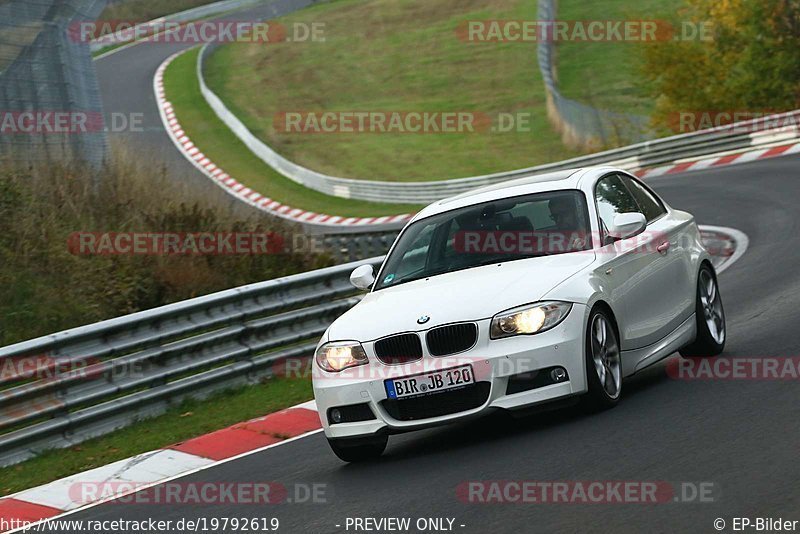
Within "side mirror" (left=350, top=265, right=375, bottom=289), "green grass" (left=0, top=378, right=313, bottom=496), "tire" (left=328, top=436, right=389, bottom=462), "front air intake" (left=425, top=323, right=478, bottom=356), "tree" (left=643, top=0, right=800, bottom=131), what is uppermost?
"tree" (left=643, top=0, right=800, bottom=131)

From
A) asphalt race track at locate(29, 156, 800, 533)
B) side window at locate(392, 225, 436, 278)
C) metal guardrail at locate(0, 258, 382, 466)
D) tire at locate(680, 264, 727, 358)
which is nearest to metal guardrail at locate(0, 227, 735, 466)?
metal guardrail at locate(0, 258, 382, 466)

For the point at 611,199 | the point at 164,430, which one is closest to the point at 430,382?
the point at 611,199

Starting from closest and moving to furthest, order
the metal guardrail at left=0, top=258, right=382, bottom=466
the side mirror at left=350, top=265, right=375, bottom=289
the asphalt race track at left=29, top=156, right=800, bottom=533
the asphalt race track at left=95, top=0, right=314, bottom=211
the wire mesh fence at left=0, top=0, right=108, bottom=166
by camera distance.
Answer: the asphalt race track at left=29, top=156, right=800, bottom=533 → the side mirror at left=350, top=265, right=375, bottom=289 → the metal guardrail at left=0, top=258, right=382, bottom=466 → the wire mesh fence at left=0, top=0, right=108, bottom=166 → the asphalt race track at left=95, top=0, right=314, bottom=211

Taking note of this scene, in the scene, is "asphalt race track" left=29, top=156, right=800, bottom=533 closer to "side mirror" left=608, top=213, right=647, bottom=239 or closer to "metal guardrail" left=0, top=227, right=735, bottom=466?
"side mirror" left=608, top=213, right=647, bottom=239

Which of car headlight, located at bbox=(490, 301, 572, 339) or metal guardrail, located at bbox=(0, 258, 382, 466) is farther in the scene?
metal guardrail, located at bbox=(0, 258, 382, 466)

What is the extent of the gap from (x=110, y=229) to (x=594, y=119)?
23.5m

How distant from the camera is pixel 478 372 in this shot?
292 inches

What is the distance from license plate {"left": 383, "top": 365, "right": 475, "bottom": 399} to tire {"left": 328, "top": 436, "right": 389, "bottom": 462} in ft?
1.29

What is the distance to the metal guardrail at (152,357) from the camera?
9.84 meters

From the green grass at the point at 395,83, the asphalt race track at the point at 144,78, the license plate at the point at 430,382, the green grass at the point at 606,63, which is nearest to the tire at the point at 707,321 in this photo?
the license plate at the point at 430,382

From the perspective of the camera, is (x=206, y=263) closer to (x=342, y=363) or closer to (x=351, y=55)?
(x=342, y=363)

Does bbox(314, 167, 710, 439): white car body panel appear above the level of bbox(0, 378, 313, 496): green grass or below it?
above

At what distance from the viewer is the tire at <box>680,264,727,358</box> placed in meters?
9.52

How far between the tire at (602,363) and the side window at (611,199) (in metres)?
0.92
